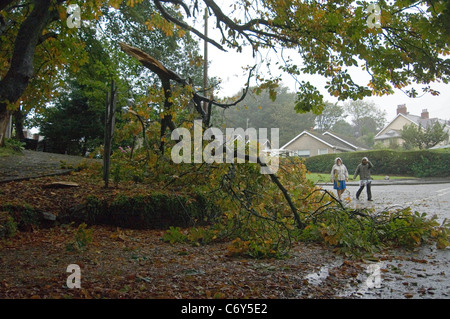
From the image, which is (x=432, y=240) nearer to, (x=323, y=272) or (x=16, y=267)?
(x=323, y=272)

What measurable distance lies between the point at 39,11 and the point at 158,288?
4.72 metres

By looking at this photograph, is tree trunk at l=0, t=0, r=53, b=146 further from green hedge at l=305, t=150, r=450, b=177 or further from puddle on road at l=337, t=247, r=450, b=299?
green hedge at l=305, t=150, r=450, b=177

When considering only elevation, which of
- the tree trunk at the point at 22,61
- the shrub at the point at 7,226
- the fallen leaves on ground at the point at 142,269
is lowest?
the fallen leaves on ground at the point at 142,269

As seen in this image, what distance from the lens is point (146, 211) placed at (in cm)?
596

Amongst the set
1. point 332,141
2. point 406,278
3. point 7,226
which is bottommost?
point 406,278

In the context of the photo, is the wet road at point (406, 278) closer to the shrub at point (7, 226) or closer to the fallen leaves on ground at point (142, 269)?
the fallen leaves on ground at point (142, 269)

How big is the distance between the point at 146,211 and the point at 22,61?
9.83ft

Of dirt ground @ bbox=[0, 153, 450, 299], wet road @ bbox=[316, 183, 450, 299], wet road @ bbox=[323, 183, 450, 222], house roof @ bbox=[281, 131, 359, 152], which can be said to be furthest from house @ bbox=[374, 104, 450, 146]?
dirt ground @ bbox=[0, 153, 450, 299]

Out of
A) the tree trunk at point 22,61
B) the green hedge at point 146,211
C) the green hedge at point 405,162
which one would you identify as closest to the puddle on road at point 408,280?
the green hedge at point 146,211

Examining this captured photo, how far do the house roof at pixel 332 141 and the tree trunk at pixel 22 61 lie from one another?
1410 inches

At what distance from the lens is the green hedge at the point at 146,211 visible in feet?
19.0

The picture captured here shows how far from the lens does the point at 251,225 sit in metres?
4.80

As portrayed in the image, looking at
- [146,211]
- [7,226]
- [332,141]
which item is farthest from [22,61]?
[332,141]

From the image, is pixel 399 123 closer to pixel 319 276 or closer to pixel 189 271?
pixel 319 276
